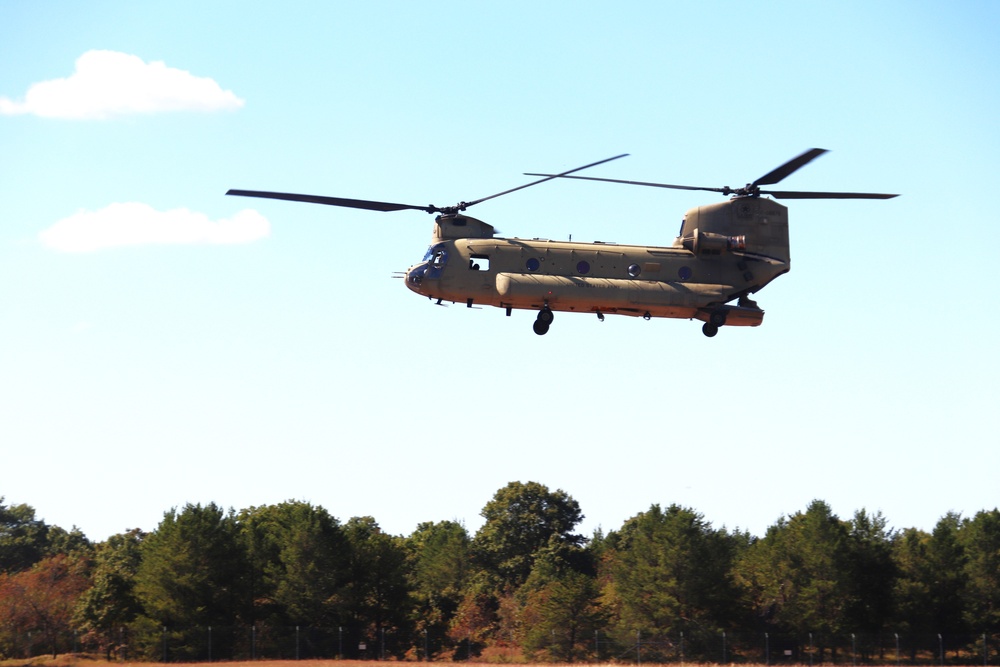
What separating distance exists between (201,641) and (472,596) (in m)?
38.3

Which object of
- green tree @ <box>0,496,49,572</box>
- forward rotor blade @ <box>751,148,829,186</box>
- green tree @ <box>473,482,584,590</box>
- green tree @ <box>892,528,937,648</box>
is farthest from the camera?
green tree @ <box>0,496,49,572</box>

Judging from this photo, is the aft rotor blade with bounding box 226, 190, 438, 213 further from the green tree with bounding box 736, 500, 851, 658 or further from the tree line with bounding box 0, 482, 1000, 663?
the green tree with bounding box 736, 500, 851, 658

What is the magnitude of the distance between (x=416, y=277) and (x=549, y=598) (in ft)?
136

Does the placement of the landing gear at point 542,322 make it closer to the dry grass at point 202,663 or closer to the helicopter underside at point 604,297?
the helicopter underside at point 604,297

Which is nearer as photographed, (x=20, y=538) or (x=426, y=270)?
(x=426, y=270)

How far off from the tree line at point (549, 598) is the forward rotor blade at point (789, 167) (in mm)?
33561

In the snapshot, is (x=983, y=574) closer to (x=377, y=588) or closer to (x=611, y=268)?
(x=377, y=588)

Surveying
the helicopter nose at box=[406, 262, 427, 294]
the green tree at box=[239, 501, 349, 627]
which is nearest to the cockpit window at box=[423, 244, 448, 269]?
the helicopter nose at box=[406, 262, 427, 294]

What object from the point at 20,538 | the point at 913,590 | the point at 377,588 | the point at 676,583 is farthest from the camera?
the point at 20,538

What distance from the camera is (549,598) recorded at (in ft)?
276

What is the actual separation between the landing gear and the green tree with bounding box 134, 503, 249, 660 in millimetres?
37153

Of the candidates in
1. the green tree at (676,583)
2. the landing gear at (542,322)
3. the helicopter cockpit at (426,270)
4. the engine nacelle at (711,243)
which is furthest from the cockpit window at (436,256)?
the green tree at (676,583)

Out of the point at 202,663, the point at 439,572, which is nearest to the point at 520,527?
the point at 439,572

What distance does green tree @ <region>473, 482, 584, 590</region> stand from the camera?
126 metres
